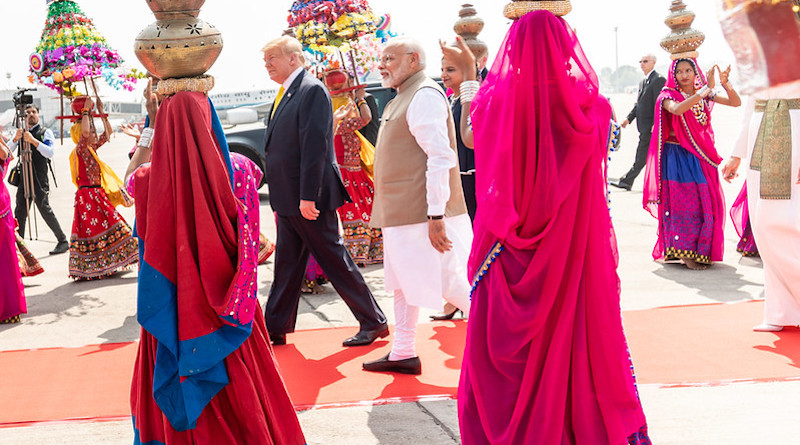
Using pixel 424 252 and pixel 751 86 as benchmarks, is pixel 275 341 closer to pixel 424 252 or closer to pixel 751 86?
pixel 424 252

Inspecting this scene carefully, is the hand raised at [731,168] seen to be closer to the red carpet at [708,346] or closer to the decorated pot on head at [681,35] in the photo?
the red carpet at [708,346]

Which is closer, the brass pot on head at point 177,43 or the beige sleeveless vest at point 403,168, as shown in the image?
the brass pot on head at point 177,43

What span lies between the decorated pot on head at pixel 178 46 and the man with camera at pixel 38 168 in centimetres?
582

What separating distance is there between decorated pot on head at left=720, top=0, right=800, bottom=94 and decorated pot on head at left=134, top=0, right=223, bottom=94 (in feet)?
7.41

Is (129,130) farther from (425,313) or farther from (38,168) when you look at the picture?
(38,168)

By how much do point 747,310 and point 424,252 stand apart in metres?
2.51

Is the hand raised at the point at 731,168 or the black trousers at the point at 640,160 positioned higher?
the hand raised at the point at 731,168

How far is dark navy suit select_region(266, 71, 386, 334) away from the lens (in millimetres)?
4793

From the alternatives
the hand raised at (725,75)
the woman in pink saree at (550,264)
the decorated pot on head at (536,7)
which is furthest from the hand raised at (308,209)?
the hand raised at (725,75)

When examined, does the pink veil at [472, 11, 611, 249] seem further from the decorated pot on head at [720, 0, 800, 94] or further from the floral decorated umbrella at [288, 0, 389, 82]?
the floral decorated umbrella at [288, 0, 389, 82]

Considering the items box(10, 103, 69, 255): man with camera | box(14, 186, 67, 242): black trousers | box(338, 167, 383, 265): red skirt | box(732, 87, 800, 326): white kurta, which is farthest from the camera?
box(14, 186, 67, 242): black trousers

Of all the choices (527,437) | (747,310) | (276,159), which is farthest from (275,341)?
(747,310)

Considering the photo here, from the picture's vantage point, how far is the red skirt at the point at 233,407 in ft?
9.70

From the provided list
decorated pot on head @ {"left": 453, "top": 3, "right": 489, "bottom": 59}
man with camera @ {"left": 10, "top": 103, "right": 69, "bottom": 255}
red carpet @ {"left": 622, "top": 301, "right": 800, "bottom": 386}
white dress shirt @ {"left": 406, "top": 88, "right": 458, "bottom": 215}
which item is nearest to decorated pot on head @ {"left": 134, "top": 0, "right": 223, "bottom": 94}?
white dress shirt @ {"left": 406, "top": 88, "right": 458, "bottom": 215}
